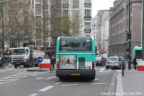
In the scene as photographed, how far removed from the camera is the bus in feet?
62.6

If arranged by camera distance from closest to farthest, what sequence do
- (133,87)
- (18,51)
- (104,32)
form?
1. (133,87)
2. (18,51)
3. (104,32)

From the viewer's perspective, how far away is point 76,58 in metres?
19.2

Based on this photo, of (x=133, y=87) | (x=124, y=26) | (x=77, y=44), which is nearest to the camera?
(x=133, y=87)

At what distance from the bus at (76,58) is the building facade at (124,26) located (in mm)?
29612

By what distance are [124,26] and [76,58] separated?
7159cm

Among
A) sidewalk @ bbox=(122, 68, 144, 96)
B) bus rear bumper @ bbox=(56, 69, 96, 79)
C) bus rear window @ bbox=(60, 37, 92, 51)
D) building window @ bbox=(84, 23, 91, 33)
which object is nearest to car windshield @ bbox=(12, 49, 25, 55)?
bus rear window @ bbox=(60, 37, 92, 51)

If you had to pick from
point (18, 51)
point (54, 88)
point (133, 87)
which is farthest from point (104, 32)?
point (133, 87)

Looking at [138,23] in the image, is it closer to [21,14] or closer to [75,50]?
[21,14]

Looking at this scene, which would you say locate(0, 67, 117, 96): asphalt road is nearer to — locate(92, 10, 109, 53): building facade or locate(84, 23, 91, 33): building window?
locate(84, 23, 91, 33): building window

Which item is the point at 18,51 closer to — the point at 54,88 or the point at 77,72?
the point at 77,72

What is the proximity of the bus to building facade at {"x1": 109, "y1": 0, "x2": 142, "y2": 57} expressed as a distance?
97.2ft

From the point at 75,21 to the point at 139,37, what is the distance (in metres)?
24.9

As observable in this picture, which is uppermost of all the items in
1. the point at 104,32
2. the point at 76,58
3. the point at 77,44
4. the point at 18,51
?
the point at 104,32

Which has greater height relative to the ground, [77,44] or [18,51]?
[77,44]
